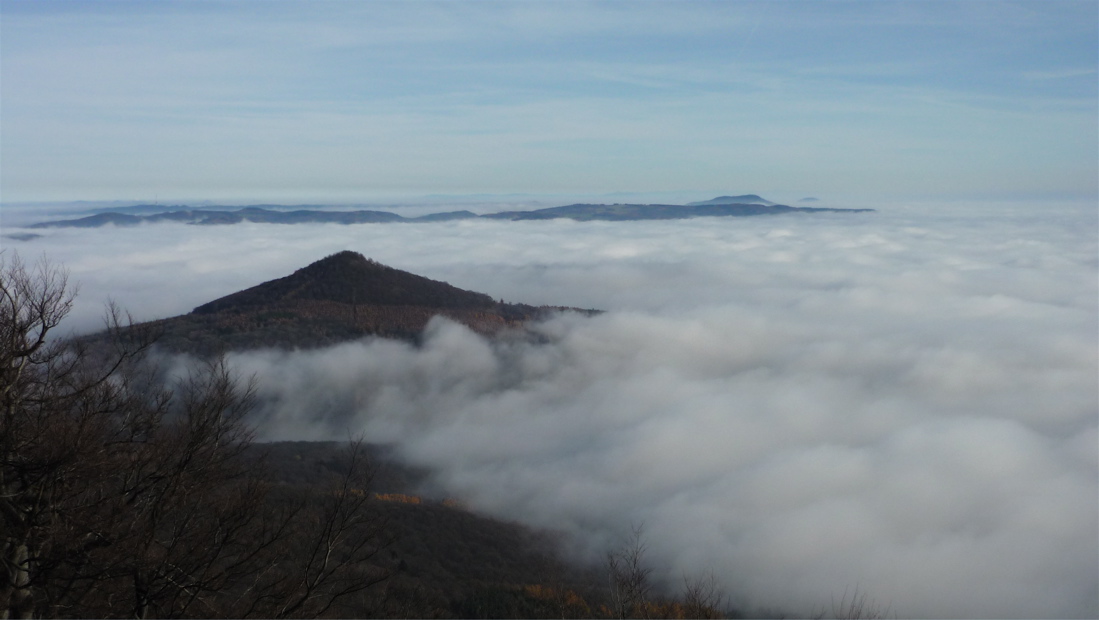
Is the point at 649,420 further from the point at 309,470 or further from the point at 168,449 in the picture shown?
the point at 168,449

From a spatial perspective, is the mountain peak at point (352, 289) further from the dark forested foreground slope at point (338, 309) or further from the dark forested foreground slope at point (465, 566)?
the dark forested foreground slope at point (465, 566)

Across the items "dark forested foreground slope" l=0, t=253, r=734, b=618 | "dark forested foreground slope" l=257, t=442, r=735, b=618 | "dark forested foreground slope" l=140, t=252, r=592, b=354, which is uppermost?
"dark forested foreground slope" l=0, t=253, r=734, b=618

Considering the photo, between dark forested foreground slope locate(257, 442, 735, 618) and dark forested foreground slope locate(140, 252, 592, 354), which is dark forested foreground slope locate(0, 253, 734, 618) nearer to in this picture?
dark forested foreground slope locate(257, 442, 735, 618)

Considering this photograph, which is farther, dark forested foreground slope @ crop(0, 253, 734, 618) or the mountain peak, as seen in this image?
the mountain peak

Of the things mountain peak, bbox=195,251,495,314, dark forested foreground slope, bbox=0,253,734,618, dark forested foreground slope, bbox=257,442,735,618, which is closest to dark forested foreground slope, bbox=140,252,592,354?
mountain peak, bbox=195,251,495,314

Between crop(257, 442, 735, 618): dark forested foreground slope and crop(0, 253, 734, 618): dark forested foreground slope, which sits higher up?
crop(0, 253, 734, 618): dark forested foreground slope

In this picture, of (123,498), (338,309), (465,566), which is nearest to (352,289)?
(338,309)

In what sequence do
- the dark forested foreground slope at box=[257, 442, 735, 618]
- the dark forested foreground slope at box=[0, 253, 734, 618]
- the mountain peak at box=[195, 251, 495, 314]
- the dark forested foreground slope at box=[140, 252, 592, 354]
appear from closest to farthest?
the dark forested foreground slope at box=[0, 253, 734, 618], the dark forested foreground slope at box=[257, 442, 735, 618], the dark forested foreground slope at box=[140, 252, 592, 354], the mountain peak at box=[195, 251, 495, 314]

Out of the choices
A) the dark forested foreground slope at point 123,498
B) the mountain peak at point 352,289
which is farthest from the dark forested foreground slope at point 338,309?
the dark forested foreground slope at point 123,498

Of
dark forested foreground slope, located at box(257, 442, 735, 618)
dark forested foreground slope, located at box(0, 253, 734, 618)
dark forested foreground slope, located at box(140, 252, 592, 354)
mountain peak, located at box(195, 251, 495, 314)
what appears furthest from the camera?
mountain peak, located at box(195, 251, 495, 314)
